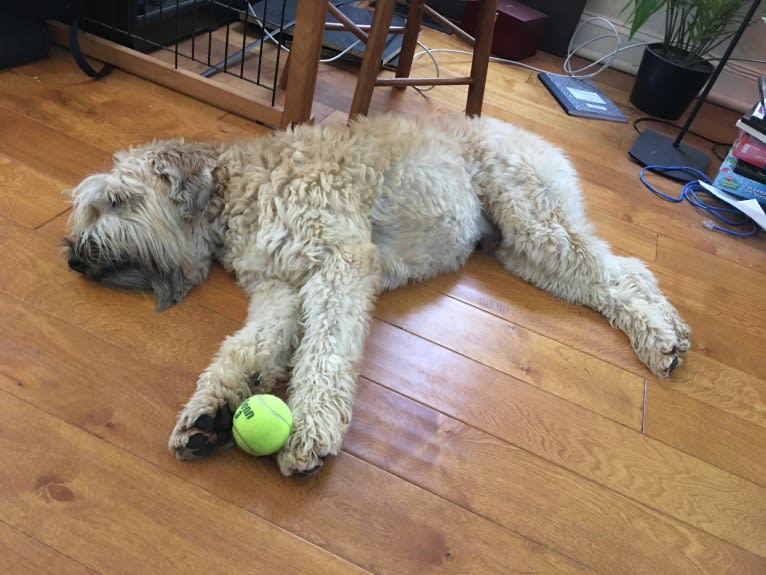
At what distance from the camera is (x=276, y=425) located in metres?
1.42

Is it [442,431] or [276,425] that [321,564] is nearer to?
[276,425]

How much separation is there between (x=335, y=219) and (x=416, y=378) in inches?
20.6

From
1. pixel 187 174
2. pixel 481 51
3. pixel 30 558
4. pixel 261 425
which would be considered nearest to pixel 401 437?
pixel 261 425

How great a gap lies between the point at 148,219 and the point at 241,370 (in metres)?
0.54

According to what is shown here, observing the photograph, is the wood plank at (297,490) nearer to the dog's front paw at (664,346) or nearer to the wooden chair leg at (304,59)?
the dog's front paw at (664,346)

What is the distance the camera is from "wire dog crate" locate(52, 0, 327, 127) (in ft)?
8.35

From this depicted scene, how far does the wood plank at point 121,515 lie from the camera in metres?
1.28

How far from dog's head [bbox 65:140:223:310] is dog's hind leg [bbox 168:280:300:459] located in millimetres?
256

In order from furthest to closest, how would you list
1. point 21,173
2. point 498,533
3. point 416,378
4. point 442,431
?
point 21,173
point 416,378
point 442,431
point 498,533

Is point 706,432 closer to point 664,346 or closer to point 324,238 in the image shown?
point 664,346

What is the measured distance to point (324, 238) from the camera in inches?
70.8

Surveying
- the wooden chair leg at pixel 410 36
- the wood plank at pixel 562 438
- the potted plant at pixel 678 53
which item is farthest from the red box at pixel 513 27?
the wood plank at pixel 562 438

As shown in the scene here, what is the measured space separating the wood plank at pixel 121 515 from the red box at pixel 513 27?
345 centimetres

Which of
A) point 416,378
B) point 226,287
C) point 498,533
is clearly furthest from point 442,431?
point 226,287
